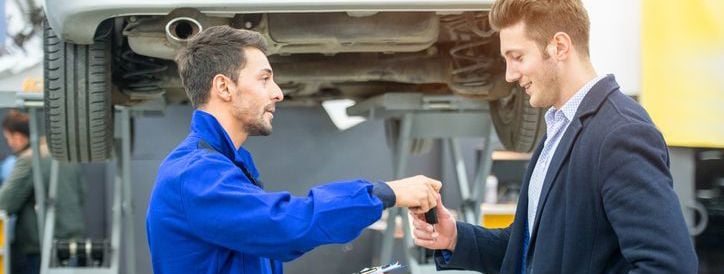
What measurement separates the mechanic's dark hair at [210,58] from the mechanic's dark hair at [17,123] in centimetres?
400

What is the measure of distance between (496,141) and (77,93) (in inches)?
101

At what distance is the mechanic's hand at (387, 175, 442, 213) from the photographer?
7.57 feet

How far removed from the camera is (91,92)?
452 cm

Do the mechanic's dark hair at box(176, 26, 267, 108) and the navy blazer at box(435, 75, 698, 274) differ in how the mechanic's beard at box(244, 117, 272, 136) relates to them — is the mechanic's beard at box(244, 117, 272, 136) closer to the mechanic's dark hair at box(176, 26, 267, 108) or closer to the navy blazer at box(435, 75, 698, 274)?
the mechanic's dark hair at box(176, 26, 267, 108)

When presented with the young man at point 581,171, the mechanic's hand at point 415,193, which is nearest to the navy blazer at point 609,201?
the young man at point 581,171

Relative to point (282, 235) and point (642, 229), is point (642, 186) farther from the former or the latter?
point (282, 235)

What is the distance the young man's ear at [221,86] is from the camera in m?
2.43

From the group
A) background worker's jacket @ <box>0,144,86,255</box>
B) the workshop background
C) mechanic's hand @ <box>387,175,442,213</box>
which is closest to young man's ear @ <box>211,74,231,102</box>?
mechanic's hand @ <box>387,175,442,213</box>

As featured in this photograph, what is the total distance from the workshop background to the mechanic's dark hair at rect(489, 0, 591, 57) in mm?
2170

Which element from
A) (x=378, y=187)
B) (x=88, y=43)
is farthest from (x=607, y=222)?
(x=88, y=43)

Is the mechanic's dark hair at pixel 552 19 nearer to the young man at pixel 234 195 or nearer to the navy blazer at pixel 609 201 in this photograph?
the navy blazer at pixel 609 201

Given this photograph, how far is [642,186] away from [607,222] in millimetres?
131

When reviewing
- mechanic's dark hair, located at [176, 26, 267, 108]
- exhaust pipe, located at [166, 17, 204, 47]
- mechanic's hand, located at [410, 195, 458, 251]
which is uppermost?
exhaust pipe, located at [166, 17, 204, 47]

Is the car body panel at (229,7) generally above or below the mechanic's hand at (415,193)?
above
